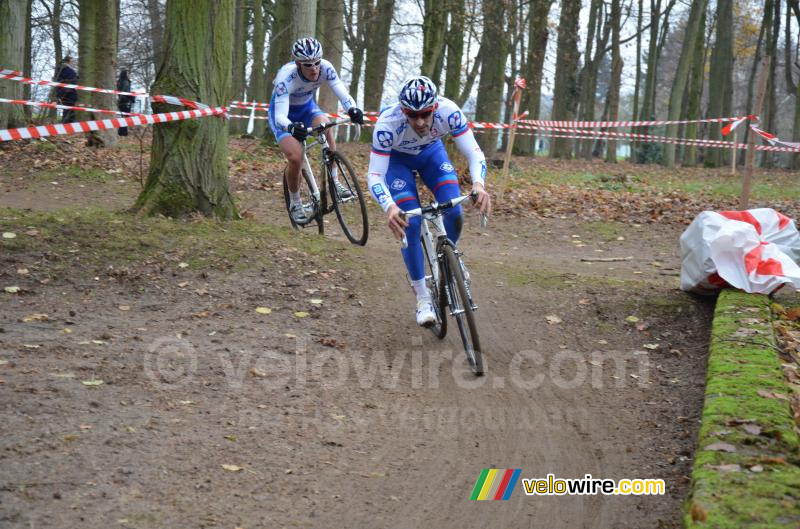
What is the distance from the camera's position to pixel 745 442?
4.37 m

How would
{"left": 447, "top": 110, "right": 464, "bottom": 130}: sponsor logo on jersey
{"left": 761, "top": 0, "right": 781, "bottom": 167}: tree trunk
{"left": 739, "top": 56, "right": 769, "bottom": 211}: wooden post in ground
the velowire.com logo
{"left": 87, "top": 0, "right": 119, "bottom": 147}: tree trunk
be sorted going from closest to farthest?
the velowire.com logo
{"left": 447, "top": 110, "right": 464, "bottom": 130}: sponsor logo on jersey
{"left": 739, "top": 56, "right": 769, "bottom": 211}: wooden post in ground
{"left": 87, "top": 0, "right": 119, "bottom": 147}: tree trunk
{"left": 761, "top": 0, "right": 781, "bottom": 167}: tree trunk

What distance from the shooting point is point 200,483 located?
4223 mm

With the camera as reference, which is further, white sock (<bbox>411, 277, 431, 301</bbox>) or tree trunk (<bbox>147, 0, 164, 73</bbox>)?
tree trunk (<bbox>147, 0, 164, 73</bbox>)

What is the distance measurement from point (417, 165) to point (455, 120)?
521 mm

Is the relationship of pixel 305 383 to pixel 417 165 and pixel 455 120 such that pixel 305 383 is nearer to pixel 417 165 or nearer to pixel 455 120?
pixel 417 165

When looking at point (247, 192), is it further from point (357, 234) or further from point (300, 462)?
point (300, 462)

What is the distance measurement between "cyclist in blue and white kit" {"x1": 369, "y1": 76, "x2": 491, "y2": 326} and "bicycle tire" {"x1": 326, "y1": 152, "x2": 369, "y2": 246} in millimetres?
2232

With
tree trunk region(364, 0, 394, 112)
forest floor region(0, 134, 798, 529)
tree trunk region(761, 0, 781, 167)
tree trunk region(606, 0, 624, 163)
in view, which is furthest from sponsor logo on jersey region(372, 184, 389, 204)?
tree trunk region(761, 0, 781, 167)

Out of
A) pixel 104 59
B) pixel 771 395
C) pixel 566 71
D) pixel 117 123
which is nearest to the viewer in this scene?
pixel 771 395

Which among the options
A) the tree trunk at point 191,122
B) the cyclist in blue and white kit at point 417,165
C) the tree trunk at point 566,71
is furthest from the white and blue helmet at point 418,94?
the tree trunk at point 566,71

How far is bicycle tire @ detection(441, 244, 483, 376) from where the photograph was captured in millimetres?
5992

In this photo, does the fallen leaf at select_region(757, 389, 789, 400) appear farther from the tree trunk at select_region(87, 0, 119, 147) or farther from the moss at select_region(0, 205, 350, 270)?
the tree trunk at select_region(87, 0, 119, 147)

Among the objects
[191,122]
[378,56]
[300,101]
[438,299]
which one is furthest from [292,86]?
[378,56]

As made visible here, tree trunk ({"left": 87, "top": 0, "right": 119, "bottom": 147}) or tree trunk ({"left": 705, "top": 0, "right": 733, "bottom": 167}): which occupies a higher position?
tree trunk ({"left": 705, "top": 0, "right": 733, "bottom": 167})
